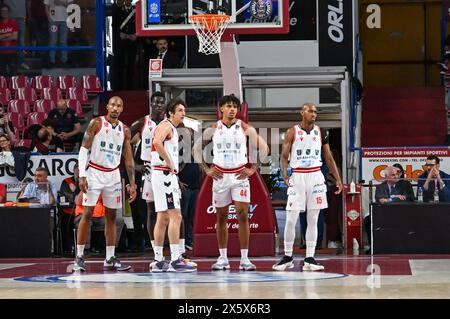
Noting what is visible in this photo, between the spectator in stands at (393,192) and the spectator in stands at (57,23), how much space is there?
984 centimetres

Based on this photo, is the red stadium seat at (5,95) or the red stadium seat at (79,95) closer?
the red stadium seat at (79,95)

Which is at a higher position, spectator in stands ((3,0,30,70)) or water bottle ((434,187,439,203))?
spectator in stands ((3,0,30,70))

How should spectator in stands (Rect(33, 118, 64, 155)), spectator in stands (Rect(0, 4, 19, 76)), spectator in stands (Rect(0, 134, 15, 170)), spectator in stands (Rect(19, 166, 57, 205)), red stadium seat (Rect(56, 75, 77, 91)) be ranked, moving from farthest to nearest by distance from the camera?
spectator in stands (Rect(0, 4, 19, 76)), red stadium seat (Rect(56, 75, 77, 91)), spectator in stands (Rect(33, 118, 64, 155)), spectator in stands (Rect(0, 134, 15, 170)), spectator in stands (Rect(19, 166, 57, 205))

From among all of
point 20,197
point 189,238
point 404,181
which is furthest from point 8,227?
point 404,181

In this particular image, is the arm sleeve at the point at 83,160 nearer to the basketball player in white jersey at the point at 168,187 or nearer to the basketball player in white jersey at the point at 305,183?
the basketball player in white jersey at the point at 168,187

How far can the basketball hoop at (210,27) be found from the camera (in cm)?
1542

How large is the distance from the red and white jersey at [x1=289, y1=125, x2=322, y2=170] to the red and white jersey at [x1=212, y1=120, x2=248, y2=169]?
0.67 metres

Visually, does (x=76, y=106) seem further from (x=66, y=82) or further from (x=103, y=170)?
(x=103, y=170)

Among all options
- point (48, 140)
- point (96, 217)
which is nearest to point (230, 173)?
point (96, 217)

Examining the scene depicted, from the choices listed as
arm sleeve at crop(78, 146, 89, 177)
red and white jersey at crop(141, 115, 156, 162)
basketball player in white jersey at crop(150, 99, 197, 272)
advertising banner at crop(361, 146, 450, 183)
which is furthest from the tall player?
advertising banner at crop(361, 146, 450, 183)

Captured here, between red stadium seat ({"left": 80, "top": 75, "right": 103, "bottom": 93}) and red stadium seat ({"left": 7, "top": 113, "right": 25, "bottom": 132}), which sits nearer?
red stadium seat ({"left": 7, "top": 113, "right": 25, "bottom": 132})

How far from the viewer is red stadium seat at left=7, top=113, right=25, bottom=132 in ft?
75.0

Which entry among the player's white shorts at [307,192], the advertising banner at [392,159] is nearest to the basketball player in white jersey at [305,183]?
the player's white shorts at [307,192]

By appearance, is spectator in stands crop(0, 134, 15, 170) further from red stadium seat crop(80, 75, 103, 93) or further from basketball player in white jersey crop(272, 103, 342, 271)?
basketball player in white jersey crop(272, 103, 342, 271)
